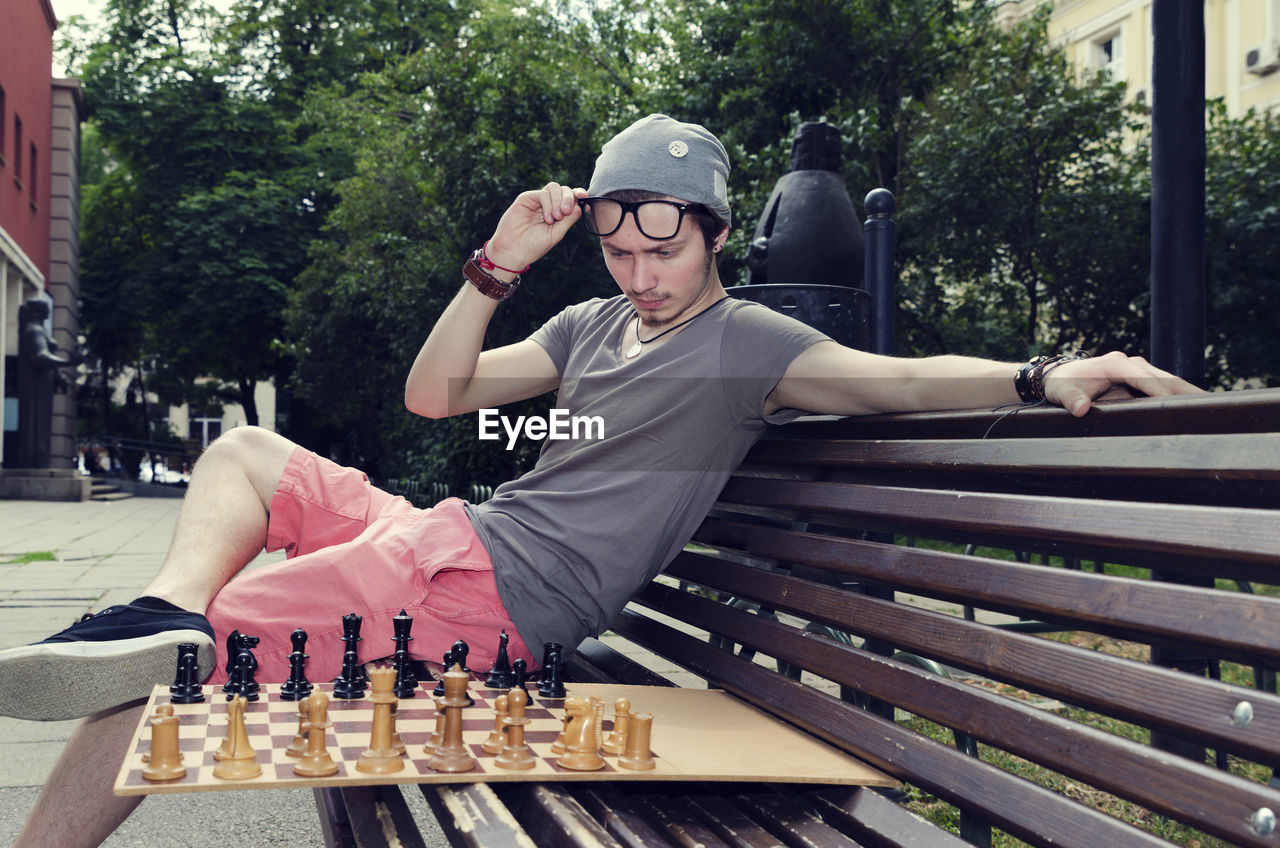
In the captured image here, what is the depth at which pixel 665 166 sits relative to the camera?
2.23m

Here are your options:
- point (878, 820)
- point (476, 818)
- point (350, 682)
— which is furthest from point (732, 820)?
point (350, 682)

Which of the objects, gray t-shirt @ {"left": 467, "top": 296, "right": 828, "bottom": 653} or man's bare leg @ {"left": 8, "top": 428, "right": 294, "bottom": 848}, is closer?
man's bare leg @ {"left": 8, "top": 428, "right": 294, "bottom": 848}

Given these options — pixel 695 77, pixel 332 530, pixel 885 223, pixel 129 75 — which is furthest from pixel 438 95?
pixel 129 75

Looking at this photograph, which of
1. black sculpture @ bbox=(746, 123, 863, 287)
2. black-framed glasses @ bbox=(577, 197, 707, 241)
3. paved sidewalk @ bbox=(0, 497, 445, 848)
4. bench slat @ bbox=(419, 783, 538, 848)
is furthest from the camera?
black sculpture @ bbox=(746, 123, 863, 287)

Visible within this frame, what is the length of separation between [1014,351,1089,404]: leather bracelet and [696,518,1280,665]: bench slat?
0.83 ft

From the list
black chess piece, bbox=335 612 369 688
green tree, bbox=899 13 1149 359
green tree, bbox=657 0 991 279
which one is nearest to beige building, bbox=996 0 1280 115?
green tree, bbox=899 13 1149 359

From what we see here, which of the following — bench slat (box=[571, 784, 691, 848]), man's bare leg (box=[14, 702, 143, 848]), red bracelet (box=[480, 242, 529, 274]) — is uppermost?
red bracelet (box=[480, 242, 529, 274])

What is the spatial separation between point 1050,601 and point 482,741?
827 millimetres

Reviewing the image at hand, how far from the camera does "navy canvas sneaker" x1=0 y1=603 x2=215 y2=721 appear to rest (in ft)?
5.62

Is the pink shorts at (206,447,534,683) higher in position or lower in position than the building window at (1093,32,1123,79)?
lower

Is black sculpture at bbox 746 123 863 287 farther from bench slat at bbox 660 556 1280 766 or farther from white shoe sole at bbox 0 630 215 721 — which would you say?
white shoe sole at bbox 0 630 215 721

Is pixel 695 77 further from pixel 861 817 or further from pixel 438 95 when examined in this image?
pixel 861 817

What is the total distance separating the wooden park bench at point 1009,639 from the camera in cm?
110

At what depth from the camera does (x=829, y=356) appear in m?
2.00
